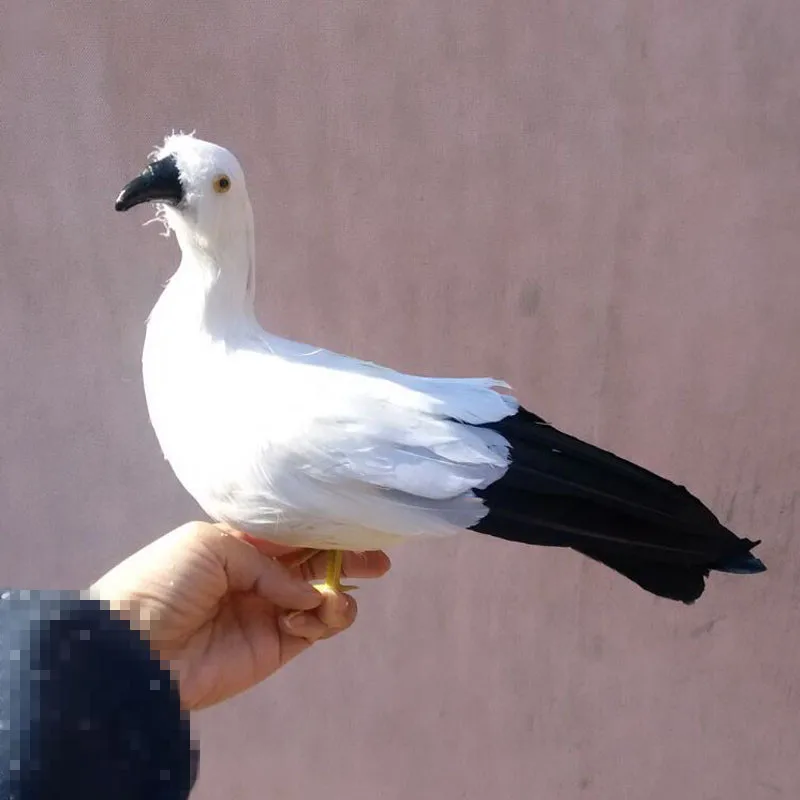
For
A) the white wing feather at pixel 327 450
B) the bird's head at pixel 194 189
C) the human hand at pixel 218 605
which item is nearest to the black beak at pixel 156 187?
the bird's head at pixel 194 189

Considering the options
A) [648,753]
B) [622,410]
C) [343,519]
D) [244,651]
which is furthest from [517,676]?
[343,519]

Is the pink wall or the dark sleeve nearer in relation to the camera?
the dark sleeve

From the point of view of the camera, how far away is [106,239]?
104 centimetres

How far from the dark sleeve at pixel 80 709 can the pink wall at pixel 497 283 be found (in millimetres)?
597

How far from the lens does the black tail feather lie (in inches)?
22.8

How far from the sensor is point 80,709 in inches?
17.8

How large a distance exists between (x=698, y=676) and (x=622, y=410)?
0.41 metres

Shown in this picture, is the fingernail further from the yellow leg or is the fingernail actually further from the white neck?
the white neck

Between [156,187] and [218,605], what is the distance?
387 mm

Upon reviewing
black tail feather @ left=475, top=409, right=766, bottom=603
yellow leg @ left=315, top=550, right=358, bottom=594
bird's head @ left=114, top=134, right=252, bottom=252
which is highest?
bird's head @ left=114, top=134, right=252, bottom=252

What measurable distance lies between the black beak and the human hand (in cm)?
29

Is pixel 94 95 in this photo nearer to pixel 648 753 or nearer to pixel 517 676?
pixel 517 676

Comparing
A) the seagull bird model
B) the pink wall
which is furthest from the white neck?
the pink wall

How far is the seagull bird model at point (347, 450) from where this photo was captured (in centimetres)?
57
